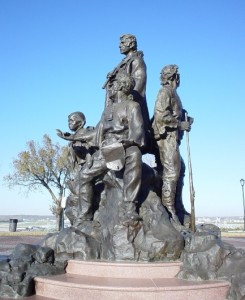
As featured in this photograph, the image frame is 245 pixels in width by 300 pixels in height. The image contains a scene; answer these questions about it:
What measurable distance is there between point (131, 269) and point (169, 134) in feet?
10.3

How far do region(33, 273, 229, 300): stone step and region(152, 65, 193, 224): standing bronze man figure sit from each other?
7.59 ft

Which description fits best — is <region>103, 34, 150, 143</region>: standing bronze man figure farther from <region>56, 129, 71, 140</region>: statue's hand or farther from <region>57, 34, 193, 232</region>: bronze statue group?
<region>56, 129, 71, 140</region>: statue's hand

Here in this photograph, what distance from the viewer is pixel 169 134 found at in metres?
8.57

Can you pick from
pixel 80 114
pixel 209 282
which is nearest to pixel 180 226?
pixel 209 282

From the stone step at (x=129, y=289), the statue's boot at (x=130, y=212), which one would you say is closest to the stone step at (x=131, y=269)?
the stone step at (x=129, y=289)

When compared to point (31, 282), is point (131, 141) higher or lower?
higher

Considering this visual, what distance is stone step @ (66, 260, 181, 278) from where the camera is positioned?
21.1 ft

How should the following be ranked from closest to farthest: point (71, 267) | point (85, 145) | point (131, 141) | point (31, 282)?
point (31, 282) → point (71, 267) → point (131, 141) → point (85, 145)

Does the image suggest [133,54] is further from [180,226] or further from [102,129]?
[180,226]

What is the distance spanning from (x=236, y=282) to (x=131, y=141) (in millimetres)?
2930

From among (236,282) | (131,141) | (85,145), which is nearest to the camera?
(236,282)

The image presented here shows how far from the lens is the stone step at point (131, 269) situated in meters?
6.42

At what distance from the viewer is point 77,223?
8.18 meters

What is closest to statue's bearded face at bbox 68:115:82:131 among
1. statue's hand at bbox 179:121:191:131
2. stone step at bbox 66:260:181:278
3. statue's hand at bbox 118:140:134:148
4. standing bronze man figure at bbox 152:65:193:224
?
standing bronze man figure at bbox 152:65:193:224
